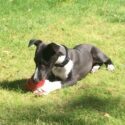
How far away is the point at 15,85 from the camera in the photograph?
266 inches

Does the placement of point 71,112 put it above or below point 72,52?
below

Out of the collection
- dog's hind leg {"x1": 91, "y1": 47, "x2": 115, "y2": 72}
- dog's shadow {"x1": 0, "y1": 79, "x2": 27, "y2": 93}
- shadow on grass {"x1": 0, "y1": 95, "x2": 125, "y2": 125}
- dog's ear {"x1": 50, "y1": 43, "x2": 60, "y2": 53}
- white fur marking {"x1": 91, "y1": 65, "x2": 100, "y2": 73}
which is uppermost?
dog's ear {"x1": 50, "y1": 43, "x2": 60, "y2": 53}

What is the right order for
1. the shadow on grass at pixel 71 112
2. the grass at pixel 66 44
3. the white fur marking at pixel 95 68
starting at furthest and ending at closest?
1. the white fur marking at pixel 95 68
2. the grass at pixel 66 44
3. the shadow on grass at pixel 71 112

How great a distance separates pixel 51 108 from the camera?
6.06m

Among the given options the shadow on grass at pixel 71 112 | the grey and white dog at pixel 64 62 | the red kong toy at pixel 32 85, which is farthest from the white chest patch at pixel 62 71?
the shadow on grass at pixel 71 112

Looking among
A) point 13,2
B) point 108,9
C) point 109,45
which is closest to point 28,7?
point 13,2

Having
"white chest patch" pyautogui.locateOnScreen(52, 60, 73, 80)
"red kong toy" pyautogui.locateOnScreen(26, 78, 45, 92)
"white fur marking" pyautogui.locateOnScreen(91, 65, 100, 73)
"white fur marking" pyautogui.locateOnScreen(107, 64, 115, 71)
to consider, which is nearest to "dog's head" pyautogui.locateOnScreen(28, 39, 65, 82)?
"red kong toy" pyautogui.locateOnScreen(26, 78, 45, 92)

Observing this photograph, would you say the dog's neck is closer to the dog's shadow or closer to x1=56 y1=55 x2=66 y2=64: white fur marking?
x1=56 y1=55 x2=66 y2=64: white fur marking

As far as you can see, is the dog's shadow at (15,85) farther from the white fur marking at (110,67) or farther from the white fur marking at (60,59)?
the white fur marking at (110,67)

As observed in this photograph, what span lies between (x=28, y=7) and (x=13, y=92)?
181 inches

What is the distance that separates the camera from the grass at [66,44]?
19.3 ft

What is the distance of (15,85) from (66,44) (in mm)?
2122

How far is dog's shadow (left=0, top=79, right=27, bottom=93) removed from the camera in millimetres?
6586

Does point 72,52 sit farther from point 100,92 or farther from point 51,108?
point 51,108
